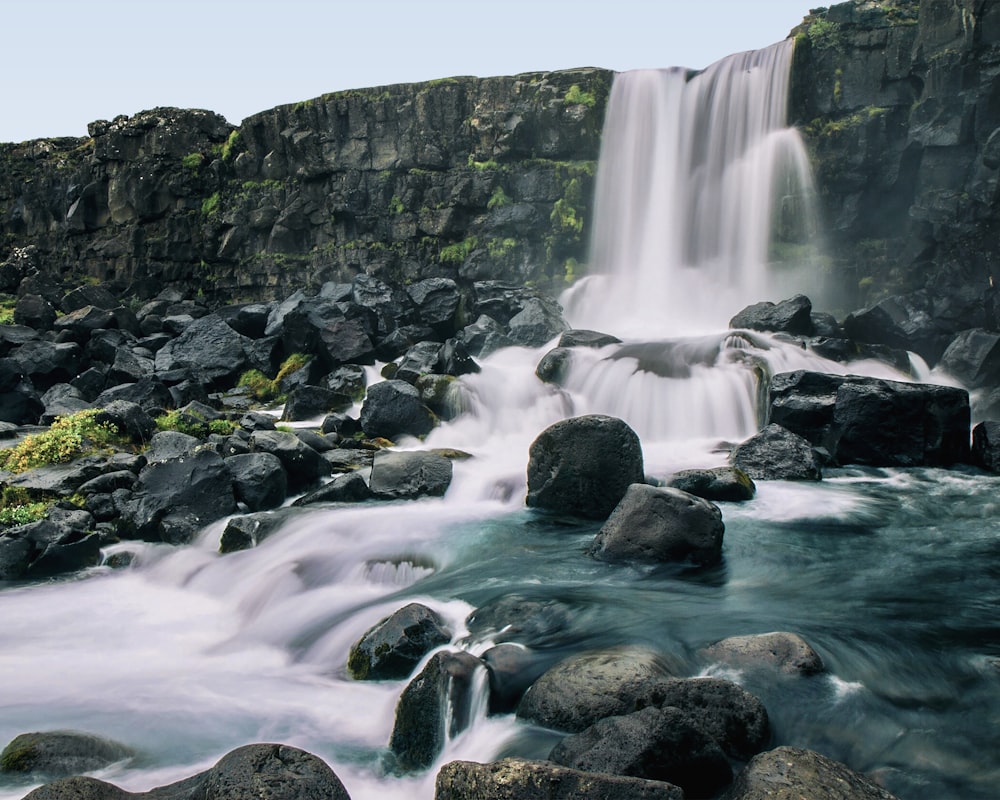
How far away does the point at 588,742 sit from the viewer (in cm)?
449

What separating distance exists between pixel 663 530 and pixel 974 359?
11685 millimetres

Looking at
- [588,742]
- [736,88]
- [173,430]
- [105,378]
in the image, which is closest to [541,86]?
[736,88]

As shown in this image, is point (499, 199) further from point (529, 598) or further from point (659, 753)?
point (659, 753)

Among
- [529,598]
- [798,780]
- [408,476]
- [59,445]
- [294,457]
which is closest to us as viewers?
[798,780]

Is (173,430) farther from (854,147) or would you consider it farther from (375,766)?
(854,147)

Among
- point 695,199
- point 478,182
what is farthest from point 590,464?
point 478,182

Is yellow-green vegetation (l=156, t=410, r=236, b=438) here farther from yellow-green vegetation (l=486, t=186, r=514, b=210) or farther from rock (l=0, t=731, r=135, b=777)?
yellow-green vegetation (l=486, t=186, r=514, b=210)

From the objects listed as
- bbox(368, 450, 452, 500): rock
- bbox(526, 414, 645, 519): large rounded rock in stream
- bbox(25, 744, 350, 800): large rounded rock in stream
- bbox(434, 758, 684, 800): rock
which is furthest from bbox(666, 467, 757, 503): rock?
bbox(25, 744, 350, 800): large rounded rock in stream

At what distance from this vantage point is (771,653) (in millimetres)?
5730

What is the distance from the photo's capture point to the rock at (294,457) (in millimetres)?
11641

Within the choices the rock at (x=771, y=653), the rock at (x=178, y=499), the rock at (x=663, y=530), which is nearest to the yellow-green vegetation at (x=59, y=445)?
the rock at (x=178, y=499)

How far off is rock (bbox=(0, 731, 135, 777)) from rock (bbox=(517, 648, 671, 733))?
2716mm

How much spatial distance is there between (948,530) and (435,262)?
20507 mm

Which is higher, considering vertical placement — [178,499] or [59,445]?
[59,445]
